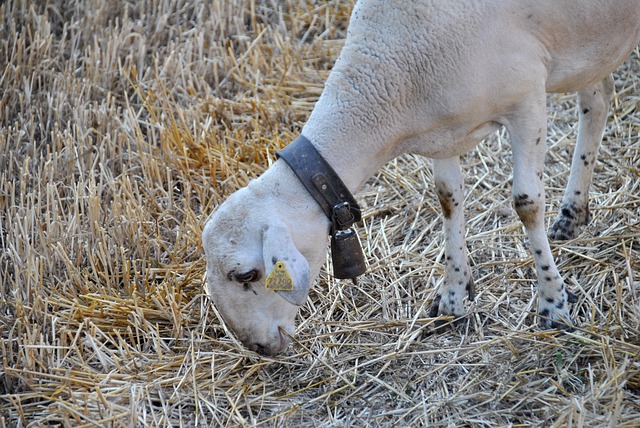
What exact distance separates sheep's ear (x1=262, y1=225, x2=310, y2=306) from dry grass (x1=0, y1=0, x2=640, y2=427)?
0.63m

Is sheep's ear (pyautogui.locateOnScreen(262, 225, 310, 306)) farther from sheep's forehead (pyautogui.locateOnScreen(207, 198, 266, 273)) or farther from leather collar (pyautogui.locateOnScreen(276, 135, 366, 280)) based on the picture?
leather collar (pyautogui.locateOnScreen(276, 135, 366, 280))

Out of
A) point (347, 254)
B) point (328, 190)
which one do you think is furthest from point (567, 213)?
point (328, 190)

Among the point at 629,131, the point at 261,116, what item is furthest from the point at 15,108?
the point at 629,131

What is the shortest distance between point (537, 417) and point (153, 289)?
215 centimetres

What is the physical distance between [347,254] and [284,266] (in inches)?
15.9

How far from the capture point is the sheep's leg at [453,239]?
4066 millimetres

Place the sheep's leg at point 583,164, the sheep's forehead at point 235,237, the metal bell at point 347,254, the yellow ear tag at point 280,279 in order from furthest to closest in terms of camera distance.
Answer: the sheep's leg at point 583,164 < the metal bell at point 347,254 < the sheep's forehead at point 235,237 < the yellow ear tag at point 280,279

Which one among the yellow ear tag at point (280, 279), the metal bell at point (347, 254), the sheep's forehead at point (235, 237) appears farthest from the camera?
the metal bell at point (347, 254)

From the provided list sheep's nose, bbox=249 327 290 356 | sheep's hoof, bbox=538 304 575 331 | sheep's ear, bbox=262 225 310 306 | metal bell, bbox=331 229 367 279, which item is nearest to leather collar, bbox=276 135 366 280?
metal bell, bbox=331 229 367 279

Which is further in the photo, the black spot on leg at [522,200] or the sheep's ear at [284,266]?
the black spot on leg at [522,200]

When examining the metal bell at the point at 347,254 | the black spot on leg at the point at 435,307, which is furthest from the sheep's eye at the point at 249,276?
the black spot on leg at the point at 435,307

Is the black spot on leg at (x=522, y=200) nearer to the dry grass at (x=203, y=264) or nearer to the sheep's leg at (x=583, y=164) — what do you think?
the dry grass at (x=203, y=264)

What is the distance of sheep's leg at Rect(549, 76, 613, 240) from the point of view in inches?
178

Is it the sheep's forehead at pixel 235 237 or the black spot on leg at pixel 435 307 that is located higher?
the sheep's forehead at pixel 235 237
